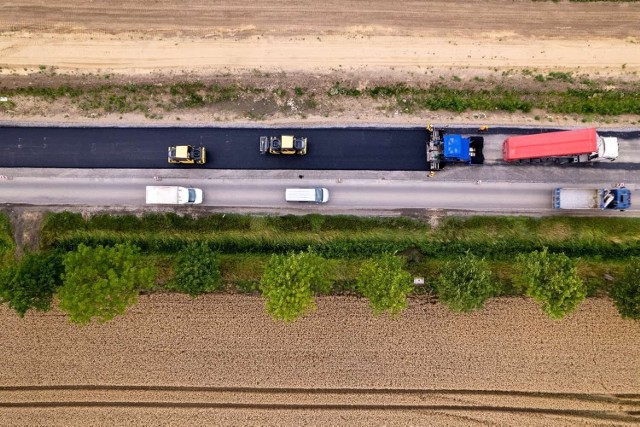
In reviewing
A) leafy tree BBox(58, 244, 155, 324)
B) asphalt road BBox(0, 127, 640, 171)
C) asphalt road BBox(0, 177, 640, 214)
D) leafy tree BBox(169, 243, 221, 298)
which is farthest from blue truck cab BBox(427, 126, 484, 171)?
leafy tree BBox(58, 244, 155, 324)

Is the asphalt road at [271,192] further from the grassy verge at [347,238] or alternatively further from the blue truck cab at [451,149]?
the blue truck cab at [451,149]

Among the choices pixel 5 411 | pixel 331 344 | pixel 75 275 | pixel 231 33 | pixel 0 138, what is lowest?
pixel 5 411

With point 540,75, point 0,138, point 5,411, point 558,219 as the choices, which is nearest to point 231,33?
point 0,138

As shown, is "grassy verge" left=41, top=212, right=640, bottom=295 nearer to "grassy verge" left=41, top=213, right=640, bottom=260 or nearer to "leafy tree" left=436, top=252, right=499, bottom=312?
"grassy verge" left=41, top=213, right=640, bottom=260

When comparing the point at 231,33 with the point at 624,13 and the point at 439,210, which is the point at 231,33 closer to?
the point at 439,210

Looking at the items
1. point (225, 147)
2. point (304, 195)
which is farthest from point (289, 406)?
point (225, 147)


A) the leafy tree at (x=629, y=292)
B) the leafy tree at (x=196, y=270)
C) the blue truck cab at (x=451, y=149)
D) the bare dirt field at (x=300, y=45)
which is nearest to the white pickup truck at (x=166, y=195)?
the leafy tree at (x=196, y=270)

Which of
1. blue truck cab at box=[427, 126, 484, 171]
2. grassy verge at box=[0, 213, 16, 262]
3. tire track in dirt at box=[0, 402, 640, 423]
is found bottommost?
tire track in dirt at box=[0, 402, 640, 423]
